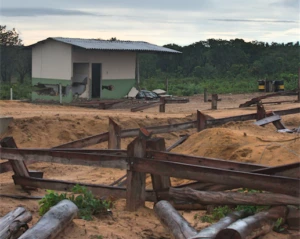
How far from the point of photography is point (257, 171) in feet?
18.6

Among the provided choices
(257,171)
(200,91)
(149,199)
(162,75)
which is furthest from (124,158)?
(162,75)

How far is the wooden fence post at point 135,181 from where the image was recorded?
617 cm

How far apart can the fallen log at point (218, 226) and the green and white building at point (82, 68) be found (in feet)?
63.8

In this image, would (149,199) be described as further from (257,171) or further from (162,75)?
(162,75)

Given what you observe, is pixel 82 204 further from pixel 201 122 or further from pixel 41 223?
pixel 201 122

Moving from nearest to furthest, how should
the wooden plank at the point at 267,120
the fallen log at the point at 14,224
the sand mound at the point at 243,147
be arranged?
the fallen log at the point at 14,224 < the sand mound at the point at 243,147 < the wooden plank at the point at 267,120

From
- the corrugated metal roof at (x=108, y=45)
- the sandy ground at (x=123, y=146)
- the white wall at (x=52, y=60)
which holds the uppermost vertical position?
the corrugated metal roof at (x=108, y=45)

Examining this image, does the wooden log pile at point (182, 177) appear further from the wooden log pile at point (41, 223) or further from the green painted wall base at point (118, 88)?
the green painted wall base at point (118, 88)

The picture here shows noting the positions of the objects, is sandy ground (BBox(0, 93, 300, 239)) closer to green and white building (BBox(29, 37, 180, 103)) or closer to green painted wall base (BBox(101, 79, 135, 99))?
green and white building (BBox(29, 37, 180, 103))

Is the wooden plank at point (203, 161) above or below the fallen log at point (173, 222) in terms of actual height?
above

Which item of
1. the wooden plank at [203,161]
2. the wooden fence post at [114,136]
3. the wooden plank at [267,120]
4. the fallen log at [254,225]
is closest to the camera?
the fallen log at [254,225]

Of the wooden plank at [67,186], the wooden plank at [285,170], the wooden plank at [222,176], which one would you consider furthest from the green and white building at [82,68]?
the wooden plank at [285,170]

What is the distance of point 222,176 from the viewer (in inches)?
218

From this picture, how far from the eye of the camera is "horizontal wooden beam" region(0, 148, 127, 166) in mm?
6452
